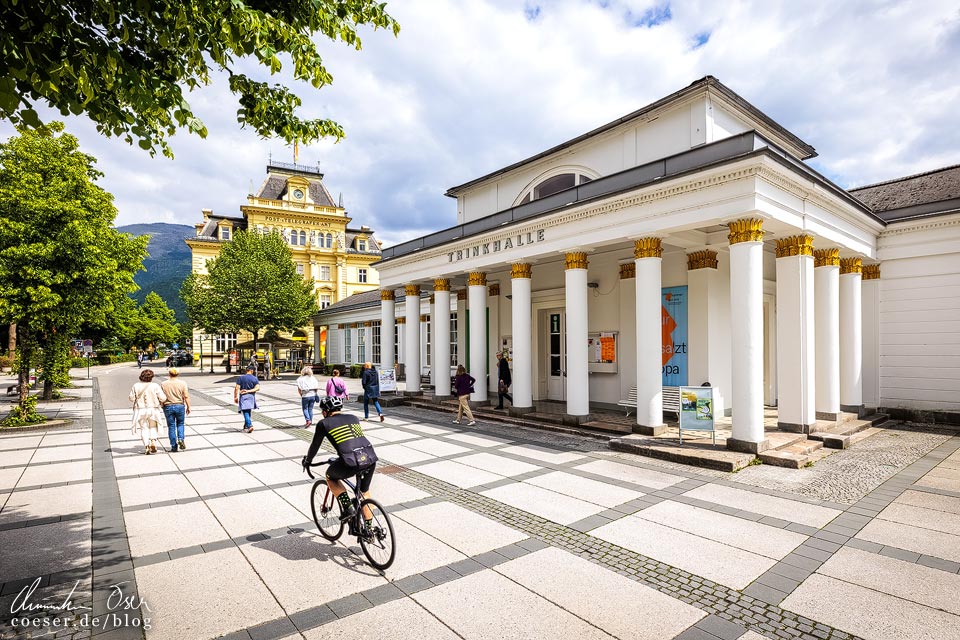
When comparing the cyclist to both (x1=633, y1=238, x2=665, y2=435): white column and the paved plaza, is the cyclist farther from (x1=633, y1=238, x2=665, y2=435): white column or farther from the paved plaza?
(x1=633, y1=238, x2=665, y2=435): white column

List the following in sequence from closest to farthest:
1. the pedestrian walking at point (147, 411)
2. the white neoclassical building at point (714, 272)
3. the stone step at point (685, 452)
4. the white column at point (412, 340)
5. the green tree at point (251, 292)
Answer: the stone step at point (685, 452) < the white neoclassical building at point (714, 272) < the pedestrian walking at point (147, 411) < the white column at point (412, 340) < the green tree at point (251, 292)

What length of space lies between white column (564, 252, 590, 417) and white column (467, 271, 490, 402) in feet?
12.5

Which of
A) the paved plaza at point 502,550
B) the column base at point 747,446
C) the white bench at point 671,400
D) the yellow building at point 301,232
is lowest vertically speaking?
the paved plaza at point 502,550

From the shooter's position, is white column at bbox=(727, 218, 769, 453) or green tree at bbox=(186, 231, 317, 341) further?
green tree at bbox=(186, 231, 317, 341)

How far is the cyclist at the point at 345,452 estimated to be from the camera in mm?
4902

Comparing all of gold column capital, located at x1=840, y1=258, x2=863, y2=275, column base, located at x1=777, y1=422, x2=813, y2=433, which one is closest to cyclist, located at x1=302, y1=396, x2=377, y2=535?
column base, located at x1=777, y1=422, x2=813, y2=433

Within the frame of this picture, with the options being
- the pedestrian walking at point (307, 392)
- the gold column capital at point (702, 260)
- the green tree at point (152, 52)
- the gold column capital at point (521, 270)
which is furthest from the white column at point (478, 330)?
the green tree at point (152, 52)

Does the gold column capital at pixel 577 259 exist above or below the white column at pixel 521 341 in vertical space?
above

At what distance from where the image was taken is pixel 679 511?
6.57m

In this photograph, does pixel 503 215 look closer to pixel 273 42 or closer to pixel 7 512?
pixel 273 42

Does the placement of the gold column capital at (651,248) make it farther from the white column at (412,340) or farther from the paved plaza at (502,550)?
the white column at (412,340)

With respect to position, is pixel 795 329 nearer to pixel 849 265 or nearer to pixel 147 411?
pixel 849 265

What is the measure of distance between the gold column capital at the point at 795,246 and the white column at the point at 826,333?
1913 mm

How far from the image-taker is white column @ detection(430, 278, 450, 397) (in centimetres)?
1734
